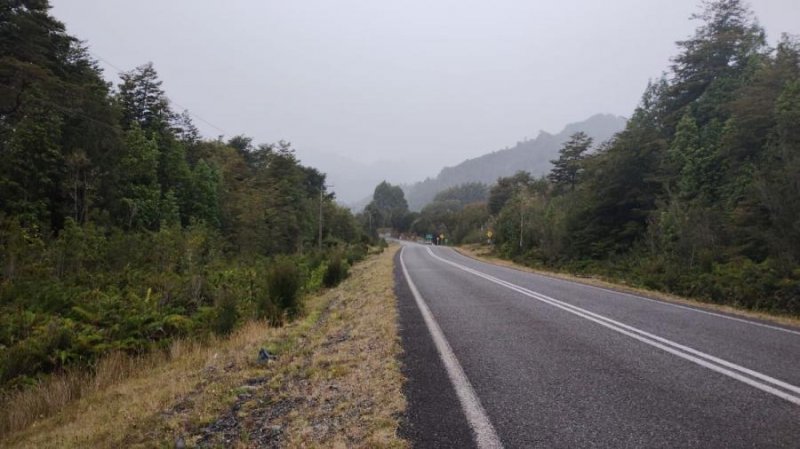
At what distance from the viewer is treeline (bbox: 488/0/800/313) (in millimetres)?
13781

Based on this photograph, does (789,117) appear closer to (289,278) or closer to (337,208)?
(289,278)

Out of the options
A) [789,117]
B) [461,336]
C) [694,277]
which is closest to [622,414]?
[461,336]

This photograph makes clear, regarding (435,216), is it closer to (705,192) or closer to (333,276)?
(705,192)

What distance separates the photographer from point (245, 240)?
129 feet

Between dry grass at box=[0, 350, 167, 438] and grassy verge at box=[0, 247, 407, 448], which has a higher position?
grassy verge at box=[0, 247, 407, 448]

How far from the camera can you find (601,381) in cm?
433

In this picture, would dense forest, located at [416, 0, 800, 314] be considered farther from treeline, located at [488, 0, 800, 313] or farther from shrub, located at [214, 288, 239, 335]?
shrub, located at [214, 288, 239, 335]

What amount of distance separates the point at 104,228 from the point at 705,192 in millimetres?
34356

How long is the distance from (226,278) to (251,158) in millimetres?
58952

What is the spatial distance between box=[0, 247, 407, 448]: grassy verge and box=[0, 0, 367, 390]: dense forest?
7.91ft

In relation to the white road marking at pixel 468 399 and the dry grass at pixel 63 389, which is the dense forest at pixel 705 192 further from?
the dry grass at pixel 63 389

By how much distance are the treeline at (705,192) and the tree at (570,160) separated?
470 inches

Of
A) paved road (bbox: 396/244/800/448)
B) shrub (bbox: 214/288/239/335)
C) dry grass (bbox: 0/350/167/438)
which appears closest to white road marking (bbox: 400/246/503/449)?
paved road (bbox: 396/244/800/448)

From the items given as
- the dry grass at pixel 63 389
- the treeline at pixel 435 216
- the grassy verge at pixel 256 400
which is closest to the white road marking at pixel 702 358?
the grassy verge at pixel 256 400
